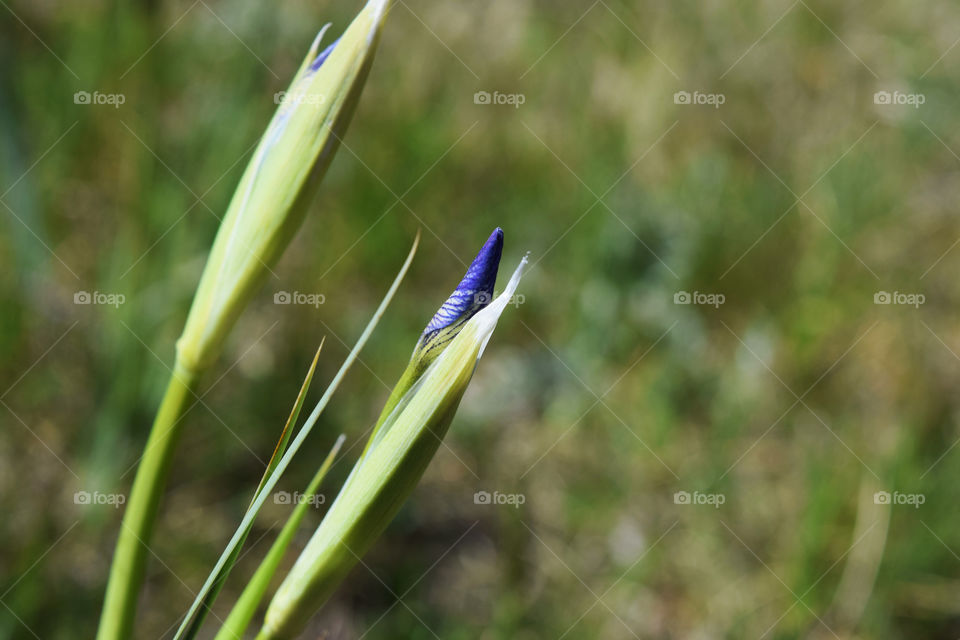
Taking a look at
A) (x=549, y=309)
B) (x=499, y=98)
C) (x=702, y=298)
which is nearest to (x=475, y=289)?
(x=549, y=309)

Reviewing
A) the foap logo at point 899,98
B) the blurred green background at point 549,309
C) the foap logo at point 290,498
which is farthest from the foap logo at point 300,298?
the foap logo at point 899,98

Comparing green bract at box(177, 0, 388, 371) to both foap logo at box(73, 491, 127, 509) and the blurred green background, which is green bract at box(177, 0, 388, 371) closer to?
the blurred green background

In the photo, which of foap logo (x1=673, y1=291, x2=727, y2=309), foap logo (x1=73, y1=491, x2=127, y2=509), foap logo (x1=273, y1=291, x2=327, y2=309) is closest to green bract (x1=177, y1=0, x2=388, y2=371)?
foap logo (x1=73, y1=491, x2=127, y2=509)

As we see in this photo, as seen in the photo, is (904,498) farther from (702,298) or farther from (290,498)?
(290,498)

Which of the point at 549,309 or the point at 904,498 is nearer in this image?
the point at 904,498

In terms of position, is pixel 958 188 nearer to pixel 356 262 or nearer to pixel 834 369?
pixel 834 369

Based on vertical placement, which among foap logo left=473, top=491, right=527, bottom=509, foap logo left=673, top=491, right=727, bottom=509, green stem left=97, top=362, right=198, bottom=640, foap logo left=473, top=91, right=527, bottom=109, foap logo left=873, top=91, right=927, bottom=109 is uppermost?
foap logo left=873, top=91, right=927, bottom=109
